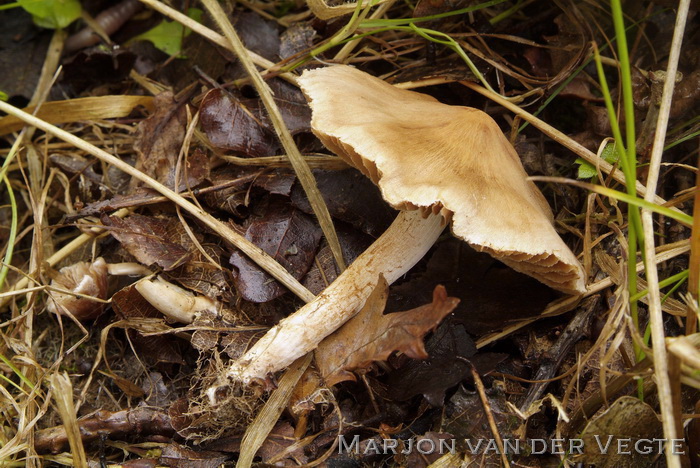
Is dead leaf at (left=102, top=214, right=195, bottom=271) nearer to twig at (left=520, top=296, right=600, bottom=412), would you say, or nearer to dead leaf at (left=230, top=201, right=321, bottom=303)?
dead leaf at (left=230, top=201, right=321, bottom=303)

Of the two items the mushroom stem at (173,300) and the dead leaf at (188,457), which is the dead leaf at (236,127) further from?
the dead leaf at (188,457)

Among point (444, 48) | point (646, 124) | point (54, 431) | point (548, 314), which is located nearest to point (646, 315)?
point (548, 314)

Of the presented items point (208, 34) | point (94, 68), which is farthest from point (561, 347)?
point (94, 68)

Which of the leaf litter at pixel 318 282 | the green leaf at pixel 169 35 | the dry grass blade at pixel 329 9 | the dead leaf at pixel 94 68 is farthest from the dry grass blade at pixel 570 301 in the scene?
the dead leaf at pixel 94 68

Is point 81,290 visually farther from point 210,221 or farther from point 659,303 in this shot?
point 659,303

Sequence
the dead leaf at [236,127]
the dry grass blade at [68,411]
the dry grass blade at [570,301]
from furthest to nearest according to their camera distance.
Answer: the dead leaf at [236,127] → the dry grass blade at [570,301] → the dry grass blade at [68,411]

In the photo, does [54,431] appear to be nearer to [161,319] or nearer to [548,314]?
[161,319]
